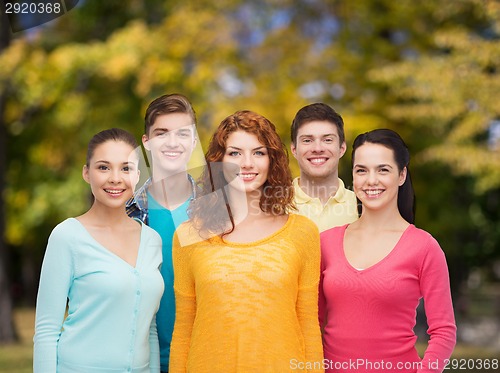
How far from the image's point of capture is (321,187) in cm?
374

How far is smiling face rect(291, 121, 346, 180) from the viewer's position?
363 centimetres

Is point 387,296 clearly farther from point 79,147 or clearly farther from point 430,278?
point 79,147

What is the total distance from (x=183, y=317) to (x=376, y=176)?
3.17 ft

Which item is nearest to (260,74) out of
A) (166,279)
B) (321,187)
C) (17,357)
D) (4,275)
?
(4,275)

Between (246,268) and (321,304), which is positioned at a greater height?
(246,268)

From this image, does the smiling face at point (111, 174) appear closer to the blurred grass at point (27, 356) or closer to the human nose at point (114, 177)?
the human nose at point (114, 177)

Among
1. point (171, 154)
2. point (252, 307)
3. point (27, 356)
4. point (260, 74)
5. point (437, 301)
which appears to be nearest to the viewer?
point (252, 307)

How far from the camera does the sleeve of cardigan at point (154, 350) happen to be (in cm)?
333

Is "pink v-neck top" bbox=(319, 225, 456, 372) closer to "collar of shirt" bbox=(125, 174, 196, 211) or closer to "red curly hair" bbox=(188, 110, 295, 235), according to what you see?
"red curly hair" bbox=(188, 110, 295, 235)

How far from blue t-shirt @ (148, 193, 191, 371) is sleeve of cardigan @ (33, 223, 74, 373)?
0.50 m

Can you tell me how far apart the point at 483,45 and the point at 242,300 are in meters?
7.69

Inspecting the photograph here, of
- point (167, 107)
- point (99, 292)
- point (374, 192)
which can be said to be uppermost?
point (167, 107)

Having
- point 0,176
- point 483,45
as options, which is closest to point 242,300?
point 483,45

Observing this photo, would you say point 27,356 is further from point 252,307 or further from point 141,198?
point 252,307
